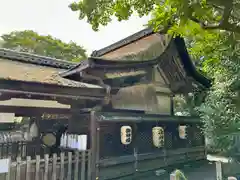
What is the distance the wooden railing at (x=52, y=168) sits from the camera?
16.3 ft

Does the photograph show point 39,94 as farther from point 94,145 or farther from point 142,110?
point 142,110

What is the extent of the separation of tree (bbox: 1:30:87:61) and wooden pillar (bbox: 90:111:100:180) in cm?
2004

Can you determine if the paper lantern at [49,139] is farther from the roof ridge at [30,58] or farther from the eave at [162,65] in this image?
the eave at [162,65]

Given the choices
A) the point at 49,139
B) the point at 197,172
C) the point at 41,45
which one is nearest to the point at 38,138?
the point at 49,139

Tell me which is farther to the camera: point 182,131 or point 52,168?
point 182,131

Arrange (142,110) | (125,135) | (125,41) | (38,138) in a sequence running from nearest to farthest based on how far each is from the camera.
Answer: (125,135) → (38,138) → (142,110) → (125,41)

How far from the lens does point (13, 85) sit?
5133 mm

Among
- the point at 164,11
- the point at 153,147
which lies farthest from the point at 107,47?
the point at 164,11

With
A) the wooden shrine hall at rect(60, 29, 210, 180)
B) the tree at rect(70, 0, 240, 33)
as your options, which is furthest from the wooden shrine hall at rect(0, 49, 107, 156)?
the tree at rect(70, 0, 240, 33)

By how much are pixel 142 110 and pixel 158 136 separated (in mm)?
1248

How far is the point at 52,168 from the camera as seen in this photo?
548 cm

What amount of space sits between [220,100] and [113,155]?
13.5 ft

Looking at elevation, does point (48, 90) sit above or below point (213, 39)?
below

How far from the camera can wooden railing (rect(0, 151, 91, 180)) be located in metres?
4.96
